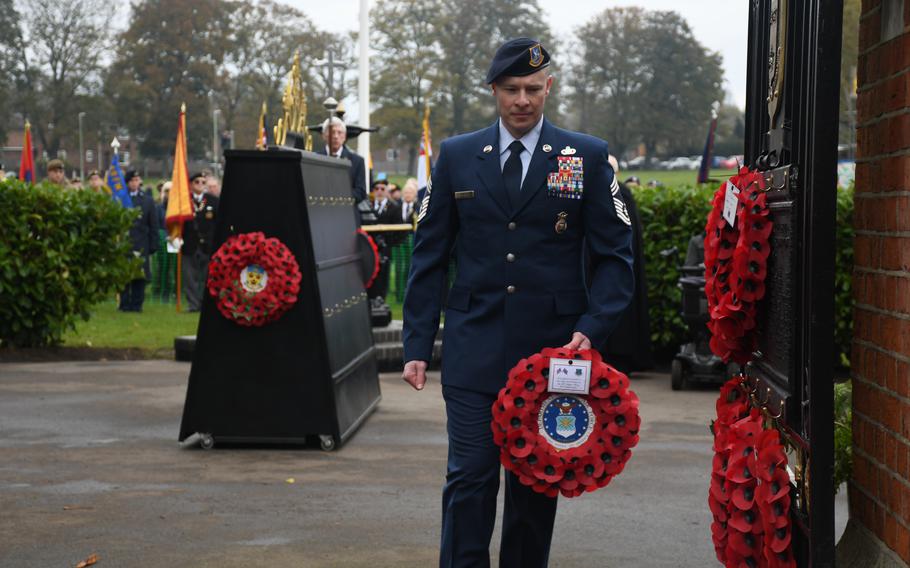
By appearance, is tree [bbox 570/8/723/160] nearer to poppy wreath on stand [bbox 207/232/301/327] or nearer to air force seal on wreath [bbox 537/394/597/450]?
poppy wreath on stand [bbox 207/232/301/327]

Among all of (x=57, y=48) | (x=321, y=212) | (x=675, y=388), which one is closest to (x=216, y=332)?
(x=321, y=212)

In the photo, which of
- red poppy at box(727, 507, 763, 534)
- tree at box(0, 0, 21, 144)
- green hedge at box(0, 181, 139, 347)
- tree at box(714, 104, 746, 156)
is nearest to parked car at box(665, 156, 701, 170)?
tree at box(714, 104, 746, 156)

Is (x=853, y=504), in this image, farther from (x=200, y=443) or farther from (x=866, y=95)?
(x=200, y=443)

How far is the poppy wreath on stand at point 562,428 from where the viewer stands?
4.65 metres

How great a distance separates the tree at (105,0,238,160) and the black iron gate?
74.6 m

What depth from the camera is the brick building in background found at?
11.8 feet

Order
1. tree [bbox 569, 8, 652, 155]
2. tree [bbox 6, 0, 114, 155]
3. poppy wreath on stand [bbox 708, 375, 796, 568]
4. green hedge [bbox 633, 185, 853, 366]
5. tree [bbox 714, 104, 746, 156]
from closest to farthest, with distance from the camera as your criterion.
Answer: poppy wreath on stand [bbox 708, 375, 796, 568]
green hedge [bbox 633, 185, 853, 366]
tree [bbox 6, 0, 114, 155]
tree [bbox 569, 8, 652, 155]
tree [bbox 714, 104, 746, 156]

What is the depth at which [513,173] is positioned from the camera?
16.4 ft

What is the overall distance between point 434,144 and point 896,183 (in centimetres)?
7972

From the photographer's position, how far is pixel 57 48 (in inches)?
2709

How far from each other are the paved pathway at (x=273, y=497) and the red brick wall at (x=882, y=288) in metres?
2.12

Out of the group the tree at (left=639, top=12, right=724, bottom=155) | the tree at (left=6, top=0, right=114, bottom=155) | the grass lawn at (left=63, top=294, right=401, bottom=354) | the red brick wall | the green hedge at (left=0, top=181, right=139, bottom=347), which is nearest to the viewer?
the red brick wall

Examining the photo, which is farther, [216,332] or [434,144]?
[434,144]

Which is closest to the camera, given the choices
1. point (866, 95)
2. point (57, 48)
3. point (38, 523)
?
point (866, 95)
